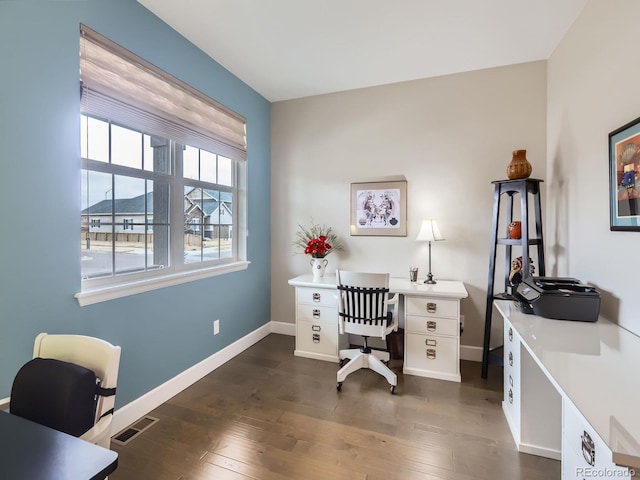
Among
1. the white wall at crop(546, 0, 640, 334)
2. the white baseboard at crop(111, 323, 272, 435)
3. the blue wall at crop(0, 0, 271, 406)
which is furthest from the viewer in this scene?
the white baseboard at crop(111, 323, 272, 435)

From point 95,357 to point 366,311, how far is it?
1.72m

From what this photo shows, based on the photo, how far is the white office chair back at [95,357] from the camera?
3.36 feet

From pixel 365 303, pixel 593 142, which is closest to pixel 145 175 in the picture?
pixel 365 303

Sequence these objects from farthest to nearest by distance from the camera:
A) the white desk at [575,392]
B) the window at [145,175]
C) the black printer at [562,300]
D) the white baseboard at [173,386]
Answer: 1. the white baseboard at [173,386]
2. the window at [145,175]
3. the black printer at [562,300]
4. the white desk at [575,392]

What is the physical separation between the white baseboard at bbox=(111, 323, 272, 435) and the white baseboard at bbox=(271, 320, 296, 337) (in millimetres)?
372

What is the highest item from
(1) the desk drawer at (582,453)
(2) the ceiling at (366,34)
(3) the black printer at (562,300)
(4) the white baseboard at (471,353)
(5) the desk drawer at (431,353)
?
(2) the ceiling at (366,34)

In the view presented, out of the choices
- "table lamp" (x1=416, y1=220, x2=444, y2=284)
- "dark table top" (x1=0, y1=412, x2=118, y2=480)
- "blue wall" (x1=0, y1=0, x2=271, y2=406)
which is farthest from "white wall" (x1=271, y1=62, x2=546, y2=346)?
"dark table top" (x1=0, y1=412, x2=118, y2=480)

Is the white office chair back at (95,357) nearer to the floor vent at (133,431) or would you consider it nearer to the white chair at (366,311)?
the floor vent at (133,431)

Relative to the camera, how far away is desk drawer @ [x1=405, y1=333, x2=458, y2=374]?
8.22 feet

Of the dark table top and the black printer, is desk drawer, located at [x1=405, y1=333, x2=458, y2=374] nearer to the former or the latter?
the black printer

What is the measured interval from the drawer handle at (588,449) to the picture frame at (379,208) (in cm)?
212

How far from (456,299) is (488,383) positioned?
73 cm

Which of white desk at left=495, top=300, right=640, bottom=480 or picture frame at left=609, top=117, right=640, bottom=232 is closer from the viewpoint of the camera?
white desk at left=495, top=300, right=640, bottom=480

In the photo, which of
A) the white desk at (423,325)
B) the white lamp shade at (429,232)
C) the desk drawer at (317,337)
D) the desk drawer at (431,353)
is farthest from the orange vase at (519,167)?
the desk drawer at (317,337)
